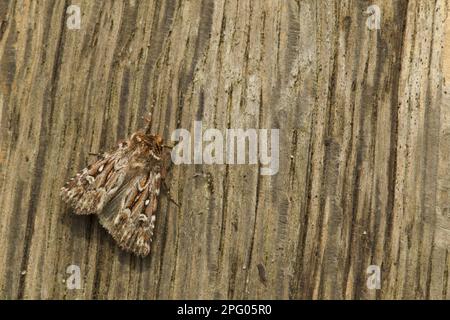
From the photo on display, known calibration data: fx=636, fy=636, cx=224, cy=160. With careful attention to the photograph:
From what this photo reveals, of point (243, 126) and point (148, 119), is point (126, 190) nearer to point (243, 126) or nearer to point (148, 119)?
point (148, 119)

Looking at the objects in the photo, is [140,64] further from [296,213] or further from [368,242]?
[368,242]

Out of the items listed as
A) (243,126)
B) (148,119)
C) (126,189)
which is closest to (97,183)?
(126,189)

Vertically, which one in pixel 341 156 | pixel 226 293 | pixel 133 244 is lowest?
pixel 226 293

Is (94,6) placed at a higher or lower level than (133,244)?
higher

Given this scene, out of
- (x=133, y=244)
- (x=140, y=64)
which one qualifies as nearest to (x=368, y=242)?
(x=133, y=244)

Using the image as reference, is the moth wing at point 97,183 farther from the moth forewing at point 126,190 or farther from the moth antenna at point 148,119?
the moth antenna at point 148,119

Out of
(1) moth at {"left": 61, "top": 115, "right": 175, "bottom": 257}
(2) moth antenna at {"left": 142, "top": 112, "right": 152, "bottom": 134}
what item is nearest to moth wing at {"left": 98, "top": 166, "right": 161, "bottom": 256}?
(1) moth at {"left": 61, "top": 115, "right": 175, "bottom": 257}

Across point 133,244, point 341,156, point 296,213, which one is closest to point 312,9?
point 341,156
